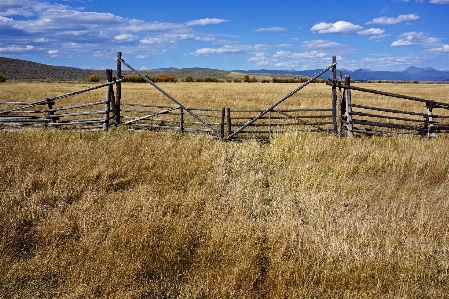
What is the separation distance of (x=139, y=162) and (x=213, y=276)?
4676mm

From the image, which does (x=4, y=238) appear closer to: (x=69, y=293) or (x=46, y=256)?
(x=46, y=256)

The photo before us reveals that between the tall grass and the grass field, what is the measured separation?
0.02 m

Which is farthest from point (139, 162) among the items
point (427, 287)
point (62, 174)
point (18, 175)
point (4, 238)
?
point (427, 287)

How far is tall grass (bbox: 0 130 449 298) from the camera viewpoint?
3.70m

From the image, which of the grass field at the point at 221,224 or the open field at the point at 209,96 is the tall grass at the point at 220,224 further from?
the open field at the point at 209,96

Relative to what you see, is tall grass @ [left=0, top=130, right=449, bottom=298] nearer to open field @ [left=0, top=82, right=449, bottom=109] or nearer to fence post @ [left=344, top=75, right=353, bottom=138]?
fence post @ [left=344, top=75, right=353, bottom=138]

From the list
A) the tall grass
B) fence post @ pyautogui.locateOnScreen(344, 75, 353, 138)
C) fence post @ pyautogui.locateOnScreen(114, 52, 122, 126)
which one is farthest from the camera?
fence post @ pyautogui.locateOnScreen(114, 52, 122, 126)

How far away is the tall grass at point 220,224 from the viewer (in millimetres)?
3695

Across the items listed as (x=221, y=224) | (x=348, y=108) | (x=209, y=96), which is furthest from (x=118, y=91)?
(x=209, y=96)

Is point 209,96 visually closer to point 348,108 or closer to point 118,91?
point 118,91

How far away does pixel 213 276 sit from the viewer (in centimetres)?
379

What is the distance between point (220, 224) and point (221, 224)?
0.04m

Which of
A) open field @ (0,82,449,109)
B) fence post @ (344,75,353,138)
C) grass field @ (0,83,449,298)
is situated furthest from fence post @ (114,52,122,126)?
open field @ (0,82,449,109)

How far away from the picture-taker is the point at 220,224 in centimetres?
479
